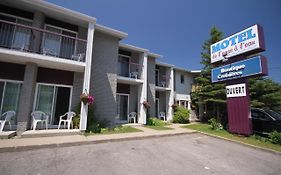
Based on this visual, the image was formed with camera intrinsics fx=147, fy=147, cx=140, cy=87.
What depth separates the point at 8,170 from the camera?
419 cm

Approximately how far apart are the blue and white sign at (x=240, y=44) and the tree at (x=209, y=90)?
214 inches

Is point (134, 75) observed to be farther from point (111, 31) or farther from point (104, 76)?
point (111, 31)

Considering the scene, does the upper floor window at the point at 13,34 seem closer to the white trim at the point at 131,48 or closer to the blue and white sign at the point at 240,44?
the white trim at the point at 131,48

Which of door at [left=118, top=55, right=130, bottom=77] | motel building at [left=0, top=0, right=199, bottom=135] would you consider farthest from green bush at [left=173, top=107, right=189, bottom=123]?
door at [left=118, top=55, right=130, bottom=77]

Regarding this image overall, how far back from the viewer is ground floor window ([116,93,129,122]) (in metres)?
13.9

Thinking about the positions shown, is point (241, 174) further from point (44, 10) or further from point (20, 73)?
point (44, 10)

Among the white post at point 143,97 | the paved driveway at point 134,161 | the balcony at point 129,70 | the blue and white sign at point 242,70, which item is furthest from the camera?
the balcony at point 129,70

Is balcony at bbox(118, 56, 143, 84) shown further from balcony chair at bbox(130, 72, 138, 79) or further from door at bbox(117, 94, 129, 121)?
door at bbox(117, 94, 129, 121)

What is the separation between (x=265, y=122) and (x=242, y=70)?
12.8 feet

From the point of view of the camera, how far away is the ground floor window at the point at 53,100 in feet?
31.1

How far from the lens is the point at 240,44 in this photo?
1038 centimetres

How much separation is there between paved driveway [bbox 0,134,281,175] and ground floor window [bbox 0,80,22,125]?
14.9 feet

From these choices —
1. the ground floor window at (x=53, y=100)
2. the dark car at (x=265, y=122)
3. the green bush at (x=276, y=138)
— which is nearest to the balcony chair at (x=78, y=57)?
the ground floor window at (x=53, y=100)

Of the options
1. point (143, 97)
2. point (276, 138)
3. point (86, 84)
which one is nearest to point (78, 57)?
point (86, 84)
